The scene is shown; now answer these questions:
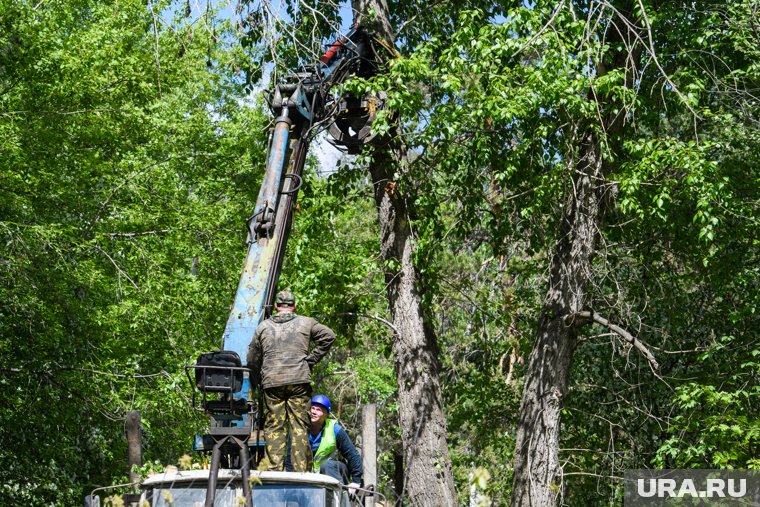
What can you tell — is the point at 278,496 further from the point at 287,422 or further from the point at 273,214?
the point at 273,214

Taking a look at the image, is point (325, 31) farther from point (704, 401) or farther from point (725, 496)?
point (725, 496)

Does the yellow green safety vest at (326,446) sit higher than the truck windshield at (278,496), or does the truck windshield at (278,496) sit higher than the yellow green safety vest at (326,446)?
the yellow green safety vest at (326,446)

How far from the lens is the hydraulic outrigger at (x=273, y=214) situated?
7.00 meters

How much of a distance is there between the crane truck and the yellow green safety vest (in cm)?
94

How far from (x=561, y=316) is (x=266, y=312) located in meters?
5.24

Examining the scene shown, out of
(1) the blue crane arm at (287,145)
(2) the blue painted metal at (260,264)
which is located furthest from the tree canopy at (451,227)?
(2) the blue painted metal at (260,264)

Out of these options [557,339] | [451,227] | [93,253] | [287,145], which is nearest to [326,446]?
[287,145]

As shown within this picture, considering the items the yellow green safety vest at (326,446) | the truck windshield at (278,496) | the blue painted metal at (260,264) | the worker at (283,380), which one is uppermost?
the blue painted metal at (260,264)

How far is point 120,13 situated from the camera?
878 inches

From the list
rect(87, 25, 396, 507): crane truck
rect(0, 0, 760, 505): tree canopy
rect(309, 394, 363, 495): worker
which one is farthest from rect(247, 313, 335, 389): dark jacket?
rect(0, 0, 760, 505): tree canopy

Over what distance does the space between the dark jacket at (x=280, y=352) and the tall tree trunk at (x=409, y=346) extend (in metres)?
4.01

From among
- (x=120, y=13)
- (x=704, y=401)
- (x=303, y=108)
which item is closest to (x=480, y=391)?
(x=704, y=401)

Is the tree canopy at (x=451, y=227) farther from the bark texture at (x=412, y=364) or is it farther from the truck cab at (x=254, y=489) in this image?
the truck cab at (x=254, y=489)

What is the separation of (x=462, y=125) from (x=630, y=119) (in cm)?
237
